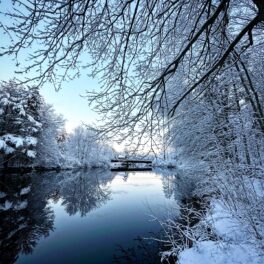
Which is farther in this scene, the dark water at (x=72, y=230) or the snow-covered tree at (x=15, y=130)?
the snow-covered tree at (x=15, y=130)

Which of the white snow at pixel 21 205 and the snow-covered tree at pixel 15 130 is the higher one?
the snow-covered tree at pixel 15 130

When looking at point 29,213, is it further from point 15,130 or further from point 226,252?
point 15,130

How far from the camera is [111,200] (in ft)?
Result: 42.5

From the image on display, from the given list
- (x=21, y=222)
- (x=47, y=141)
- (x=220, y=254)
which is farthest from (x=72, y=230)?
(x=47, y=141)

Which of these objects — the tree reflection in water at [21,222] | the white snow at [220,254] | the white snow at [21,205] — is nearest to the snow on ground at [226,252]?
the white snow at [220,254]

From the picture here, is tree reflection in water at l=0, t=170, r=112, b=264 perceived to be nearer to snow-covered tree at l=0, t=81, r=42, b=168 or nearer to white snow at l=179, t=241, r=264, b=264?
white snow at l=179, t=241, r=264, b=264

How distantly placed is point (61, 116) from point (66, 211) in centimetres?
3107

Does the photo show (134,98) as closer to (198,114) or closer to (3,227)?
(198,114)

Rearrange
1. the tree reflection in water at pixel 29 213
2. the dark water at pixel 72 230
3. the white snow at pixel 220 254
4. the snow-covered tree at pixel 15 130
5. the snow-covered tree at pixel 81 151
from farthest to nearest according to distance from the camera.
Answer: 1. the snow-covered tree at pixel 81 151
2. the snow-covered tree at pixel 15 130
3. the tree reflection in water at pixel 29 213
4. the dark water at pixel 72 230
5. the white snow at pixel 220 254

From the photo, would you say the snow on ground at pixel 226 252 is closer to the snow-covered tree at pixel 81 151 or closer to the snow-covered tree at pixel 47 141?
the snow-covered tree at pixel 47 141

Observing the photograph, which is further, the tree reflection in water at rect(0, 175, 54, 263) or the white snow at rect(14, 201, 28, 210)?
the white snow at rect(14, 201, 28, 210)

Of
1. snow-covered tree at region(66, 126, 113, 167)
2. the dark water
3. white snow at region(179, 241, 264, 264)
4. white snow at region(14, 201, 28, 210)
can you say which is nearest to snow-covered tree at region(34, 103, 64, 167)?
snow-covered tree at region(66, 126, 113, 167)

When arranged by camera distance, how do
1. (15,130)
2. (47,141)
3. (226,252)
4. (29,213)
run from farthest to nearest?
(47,141)
(15,130)
(29,213)
(226,252)

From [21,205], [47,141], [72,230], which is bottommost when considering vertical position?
[72,230]
